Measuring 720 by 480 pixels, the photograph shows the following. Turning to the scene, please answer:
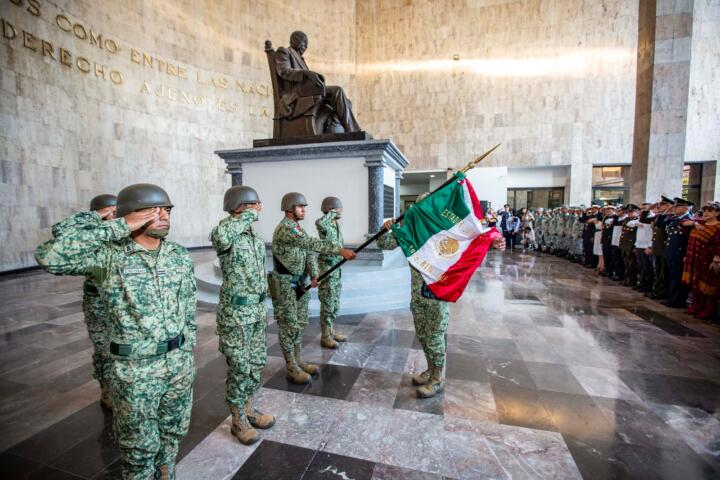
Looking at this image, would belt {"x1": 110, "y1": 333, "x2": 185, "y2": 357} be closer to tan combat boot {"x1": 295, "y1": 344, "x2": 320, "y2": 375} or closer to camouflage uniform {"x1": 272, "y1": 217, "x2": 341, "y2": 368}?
camouflage uniform {"x1": 272, "y1": 217, "x2": 341, "y2": 368}

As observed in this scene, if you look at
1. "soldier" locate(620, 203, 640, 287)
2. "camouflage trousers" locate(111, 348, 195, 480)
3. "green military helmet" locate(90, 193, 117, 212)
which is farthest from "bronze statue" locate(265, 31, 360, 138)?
"soldier" locate(620, 203, 640, 287)

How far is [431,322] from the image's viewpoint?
9.68 ft

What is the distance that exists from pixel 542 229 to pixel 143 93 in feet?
52.5

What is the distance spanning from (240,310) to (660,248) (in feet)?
25.0

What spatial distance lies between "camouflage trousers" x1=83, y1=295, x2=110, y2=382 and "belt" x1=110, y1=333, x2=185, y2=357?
135 centimetres

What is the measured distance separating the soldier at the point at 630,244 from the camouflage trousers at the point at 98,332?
9.11 metres

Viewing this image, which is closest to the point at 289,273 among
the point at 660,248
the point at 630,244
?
the point at 660,248

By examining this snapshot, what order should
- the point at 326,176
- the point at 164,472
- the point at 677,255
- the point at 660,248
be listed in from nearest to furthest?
the point at 164,472 < the point at 677,255 < the point at 660,248 < the point at 326,176

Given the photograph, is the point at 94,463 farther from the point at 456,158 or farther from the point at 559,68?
the point at 559,68

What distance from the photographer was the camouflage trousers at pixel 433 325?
9.53 ft

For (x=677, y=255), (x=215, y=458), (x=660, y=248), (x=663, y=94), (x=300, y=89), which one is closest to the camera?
(x=215, y=458)

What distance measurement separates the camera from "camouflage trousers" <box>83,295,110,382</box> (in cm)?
266

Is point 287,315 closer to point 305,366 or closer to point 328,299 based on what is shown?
point 305,366

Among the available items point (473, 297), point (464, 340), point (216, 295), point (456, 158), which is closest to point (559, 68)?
point (456, 158)
